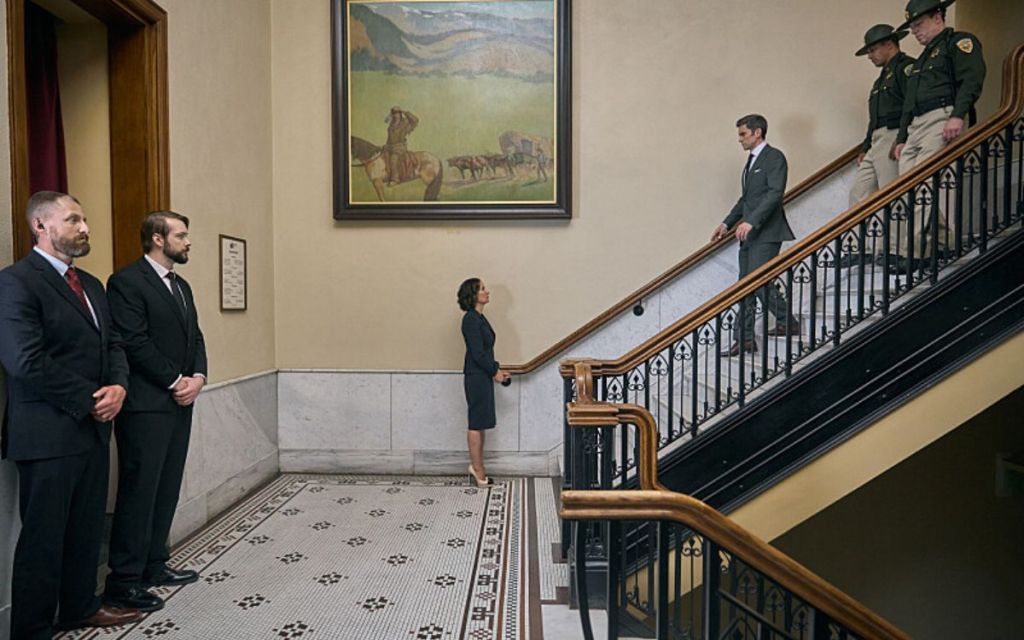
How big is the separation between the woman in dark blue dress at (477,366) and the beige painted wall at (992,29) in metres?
4.89

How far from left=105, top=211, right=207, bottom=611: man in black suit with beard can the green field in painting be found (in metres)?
2.87

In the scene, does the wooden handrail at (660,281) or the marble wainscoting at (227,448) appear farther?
the wooden handrail at (660,281)

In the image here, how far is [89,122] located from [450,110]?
9.82ft

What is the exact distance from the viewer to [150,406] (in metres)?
3.49

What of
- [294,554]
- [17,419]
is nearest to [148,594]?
[294,554]

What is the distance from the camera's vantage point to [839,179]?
6.08 meters

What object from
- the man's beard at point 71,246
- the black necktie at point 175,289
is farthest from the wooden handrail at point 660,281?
the man's beard at point 71,246

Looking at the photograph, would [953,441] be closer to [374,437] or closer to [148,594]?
[374,437]

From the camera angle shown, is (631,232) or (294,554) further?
(631,232)

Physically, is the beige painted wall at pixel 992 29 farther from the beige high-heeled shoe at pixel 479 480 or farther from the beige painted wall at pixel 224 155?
the beige painted wall at pixel 224 155

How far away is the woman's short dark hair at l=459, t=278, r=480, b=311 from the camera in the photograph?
5.68 m

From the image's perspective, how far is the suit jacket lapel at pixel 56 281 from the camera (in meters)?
Answer: 2.90

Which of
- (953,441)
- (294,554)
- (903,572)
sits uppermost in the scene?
(953,441)

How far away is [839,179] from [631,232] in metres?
1.91
